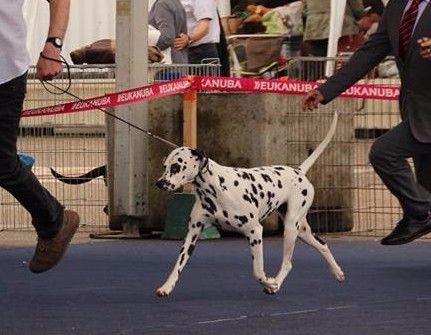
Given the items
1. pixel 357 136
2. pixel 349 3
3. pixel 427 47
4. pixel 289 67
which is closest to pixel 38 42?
pixel 349 3

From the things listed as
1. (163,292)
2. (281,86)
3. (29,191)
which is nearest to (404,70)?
(163,292)

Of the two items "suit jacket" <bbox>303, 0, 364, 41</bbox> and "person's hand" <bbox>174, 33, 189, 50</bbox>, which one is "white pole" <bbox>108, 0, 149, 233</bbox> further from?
"suit jacket" <bbox>303, 0, 364, 41</bbox>

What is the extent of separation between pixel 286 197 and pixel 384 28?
1.20 meters

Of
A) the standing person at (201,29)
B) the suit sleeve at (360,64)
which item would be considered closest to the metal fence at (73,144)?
the standing person at (201,29)

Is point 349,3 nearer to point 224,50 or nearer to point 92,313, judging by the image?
point 224,50

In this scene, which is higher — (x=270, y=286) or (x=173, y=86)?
(x=173, y=86)

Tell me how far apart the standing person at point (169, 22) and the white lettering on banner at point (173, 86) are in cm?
349

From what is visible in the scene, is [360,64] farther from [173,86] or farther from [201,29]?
[201,29]

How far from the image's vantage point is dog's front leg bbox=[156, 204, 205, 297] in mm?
9688

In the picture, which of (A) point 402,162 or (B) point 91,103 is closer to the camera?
(A) point 402,162

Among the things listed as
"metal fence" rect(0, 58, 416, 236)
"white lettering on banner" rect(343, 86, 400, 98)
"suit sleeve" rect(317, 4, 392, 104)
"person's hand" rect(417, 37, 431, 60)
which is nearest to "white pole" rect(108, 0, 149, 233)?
"metal fence" rect(0, 58, 416, 236)

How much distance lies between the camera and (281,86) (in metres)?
13.3

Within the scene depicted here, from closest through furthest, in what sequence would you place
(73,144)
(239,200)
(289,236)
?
(239,200)
(289,236)
(73,144)

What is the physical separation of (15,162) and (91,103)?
186 inches
